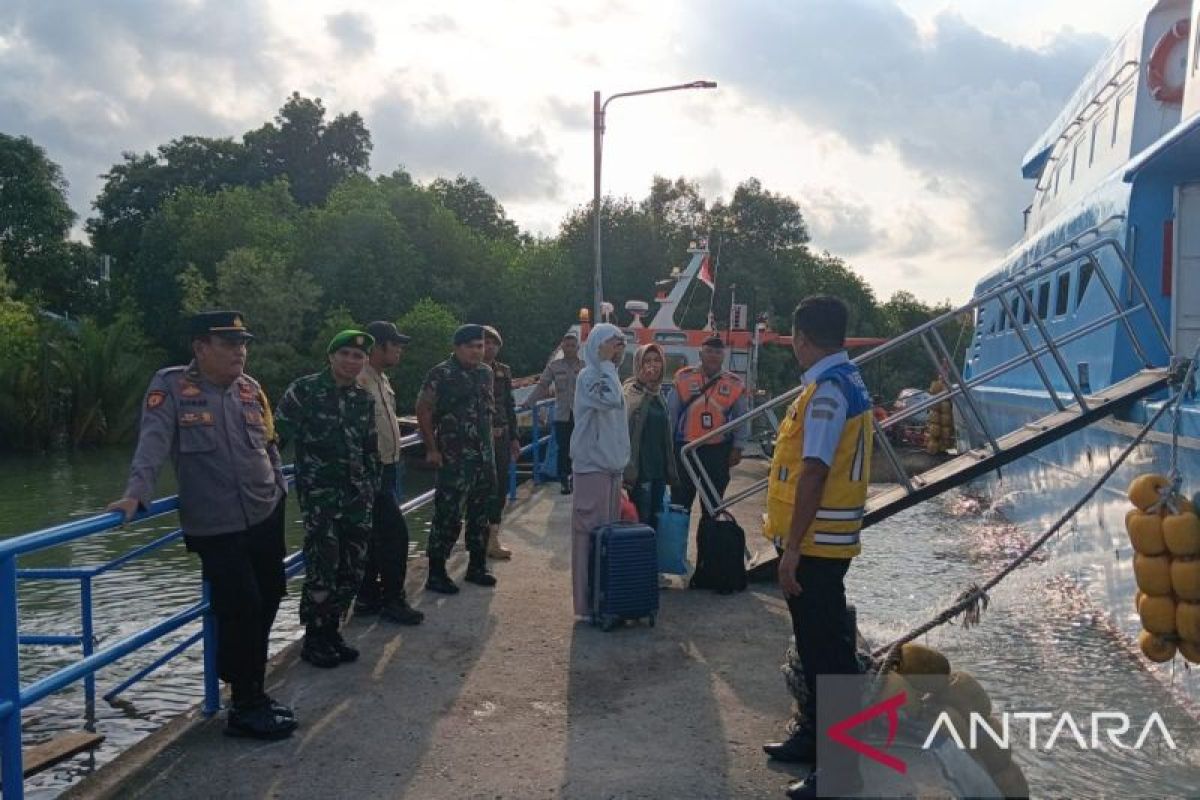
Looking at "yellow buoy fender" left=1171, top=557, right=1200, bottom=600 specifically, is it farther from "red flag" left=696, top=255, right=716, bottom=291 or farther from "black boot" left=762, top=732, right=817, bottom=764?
"red flag" left=696, top=255, right=716, bottom=291

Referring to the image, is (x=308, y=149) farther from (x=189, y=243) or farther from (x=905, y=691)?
(x=905, y=691)

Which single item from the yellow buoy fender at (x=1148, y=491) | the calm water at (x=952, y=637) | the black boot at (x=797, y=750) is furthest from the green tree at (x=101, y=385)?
the yellow buoy fender at (x=1148, y=491)

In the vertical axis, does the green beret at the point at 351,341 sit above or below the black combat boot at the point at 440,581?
above

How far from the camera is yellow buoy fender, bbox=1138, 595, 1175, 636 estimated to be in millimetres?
4055

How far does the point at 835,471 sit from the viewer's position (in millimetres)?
3754

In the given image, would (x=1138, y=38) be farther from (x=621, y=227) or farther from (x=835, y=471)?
(x=621, y=227)

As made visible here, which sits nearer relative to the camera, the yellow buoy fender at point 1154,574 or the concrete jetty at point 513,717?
the concrete jetty at point 513,717

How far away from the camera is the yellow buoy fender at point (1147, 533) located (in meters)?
4.08

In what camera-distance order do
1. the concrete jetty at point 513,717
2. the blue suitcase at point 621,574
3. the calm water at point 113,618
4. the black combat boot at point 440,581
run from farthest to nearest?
the black combat boot at point 440,581, the blue suitcase at point 621,574, the calm water at point 113,618, the concrete jetty at point 513,717

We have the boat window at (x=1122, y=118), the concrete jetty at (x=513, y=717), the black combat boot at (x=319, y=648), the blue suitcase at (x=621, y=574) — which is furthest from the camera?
the boat window at (x=1122, y=118)

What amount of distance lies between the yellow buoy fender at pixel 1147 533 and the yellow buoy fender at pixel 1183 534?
0.05 m

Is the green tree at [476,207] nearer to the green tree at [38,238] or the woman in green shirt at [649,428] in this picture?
the green tree at [38,238]

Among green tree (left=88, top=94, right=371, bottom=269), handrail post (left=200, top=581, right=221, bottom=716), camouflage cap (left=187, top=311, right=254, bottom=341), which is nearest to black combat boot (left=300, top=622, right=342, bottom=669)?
handrail post (left=200, top=581, right=221, bottom=716)

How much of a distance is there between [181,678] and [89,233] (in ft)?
173
